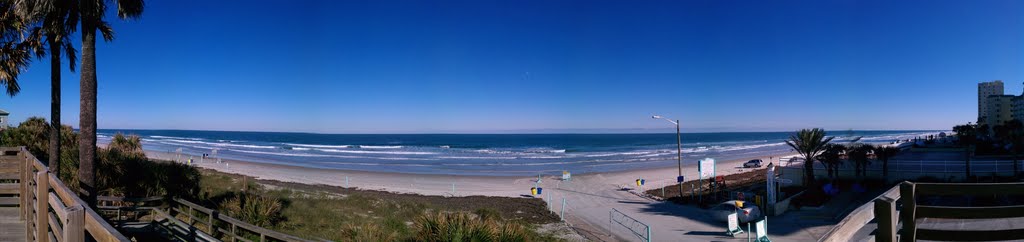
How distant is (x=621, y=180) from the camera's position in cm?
3881

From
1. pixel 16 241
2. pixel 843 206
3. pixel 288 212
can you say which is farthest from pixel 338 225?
pixel 843 206

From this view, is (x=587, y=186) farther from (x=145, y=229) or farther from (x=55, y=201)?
(x=55, y=201)

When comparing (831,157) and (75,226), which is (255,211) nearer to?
(75,226)

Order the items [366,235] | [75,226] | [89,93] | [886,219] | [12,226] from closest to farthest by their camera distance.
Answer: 1. [75,226]
2. [886,219]
3. [12,226]
4. [89,93]
5. [366,235]

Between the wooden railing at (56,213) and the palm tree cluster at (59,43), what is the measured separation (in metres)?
3.65

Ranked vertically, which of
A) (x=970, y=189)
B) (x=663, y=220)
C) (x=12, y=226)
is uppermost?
(x=970, y=189)

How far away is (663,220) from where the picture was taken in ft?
68.9

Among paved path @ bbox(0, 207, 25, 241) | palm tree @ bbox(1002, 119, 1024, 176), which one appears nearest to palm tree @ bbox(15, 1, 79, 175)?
paved path @ bbox(0, 207, 25, 241)

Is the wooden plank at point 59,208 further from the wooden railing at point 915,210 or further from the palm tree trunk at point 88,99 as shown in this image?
the palm tree trunk at point 88,99

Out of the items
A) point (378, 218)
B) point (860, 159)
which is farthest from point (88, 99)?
point (860, 159)

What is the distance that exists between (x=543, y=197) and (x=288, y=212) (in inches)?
599

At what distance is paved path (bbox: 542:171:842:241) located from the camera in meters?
17.7

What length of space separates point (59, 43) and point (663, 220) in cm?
1998

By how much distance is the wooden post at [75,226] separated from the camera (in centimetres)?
271
